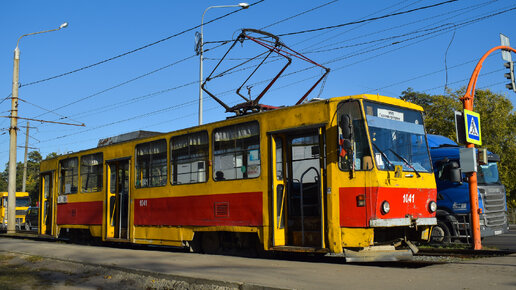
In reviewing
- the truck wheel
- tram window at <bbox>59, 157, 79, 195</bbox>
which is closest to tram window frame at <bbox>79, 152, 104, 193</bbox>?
tram window at <bbox>59, 157, 79, 195</bbox>

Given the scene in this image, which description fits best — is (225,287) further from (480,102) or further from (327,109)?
(480,102)

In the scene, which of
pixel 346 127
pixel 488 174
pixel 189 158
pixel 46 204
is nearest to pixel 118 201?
pixel 189 158

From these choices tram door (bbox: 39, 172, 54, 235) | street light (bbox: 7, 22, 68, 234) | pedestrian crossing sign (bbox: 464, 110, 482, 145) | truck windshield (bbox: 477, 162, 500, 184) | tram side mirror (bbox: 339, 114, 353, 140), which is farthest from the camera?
street light (bbox: 7, 22, 68, 234)

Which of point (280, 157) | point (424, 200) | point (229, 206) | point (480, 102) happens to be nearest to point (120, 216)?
point (229, 206)

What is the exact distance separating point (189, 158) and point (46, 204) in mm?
9425

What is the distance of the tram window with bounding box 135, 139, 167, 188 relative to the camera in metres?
13.4

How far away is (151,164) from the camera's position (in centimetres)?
1388

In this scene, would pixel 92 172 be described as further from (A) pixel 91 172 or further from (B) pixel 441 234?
(B) pixel 441 234

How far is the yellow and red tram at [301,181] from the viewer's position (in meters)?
9.33

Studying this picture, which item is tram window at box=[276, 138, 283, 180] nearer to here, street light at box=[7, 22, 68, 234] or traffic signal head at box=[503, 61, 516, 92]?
traffic signal head at box=[503, 61, 516, 92]

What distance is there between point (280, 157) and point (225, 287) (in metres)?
3.69

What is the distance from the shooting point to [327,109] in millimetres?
9719

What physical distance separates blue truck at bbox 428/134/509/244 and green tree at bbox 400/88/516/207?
68.1 ft

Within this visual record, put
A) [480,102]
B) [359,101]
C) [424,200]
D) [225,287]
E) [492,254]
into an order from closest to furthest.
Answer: [225,287] → [359,101] → [424,200] → [492,254] → [480,102]
